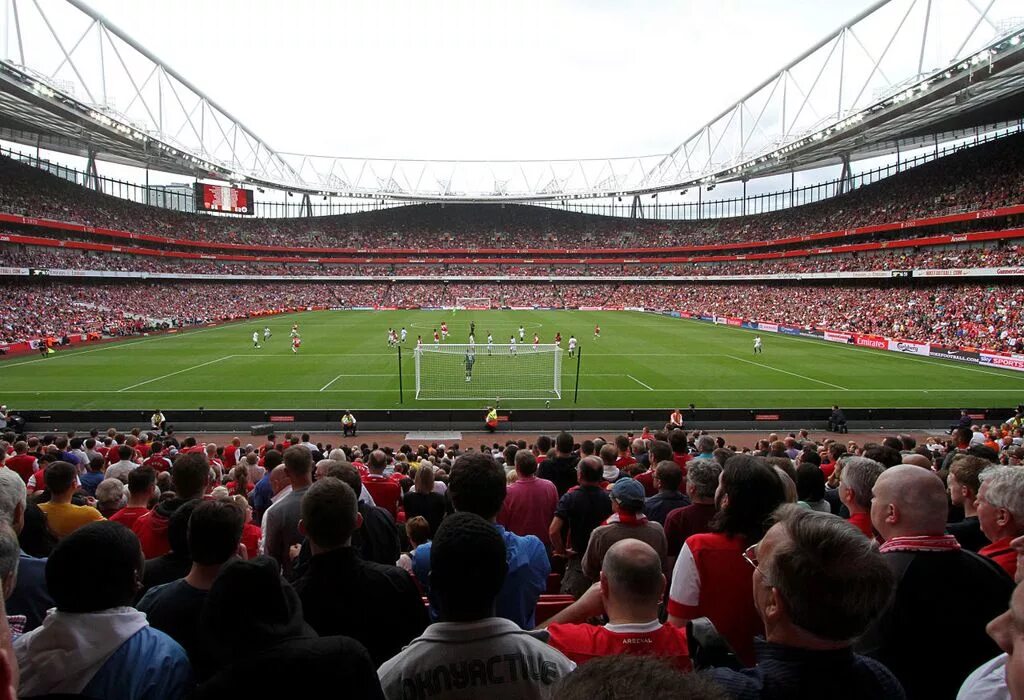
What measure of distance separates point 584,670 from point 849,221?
87181 millimetres

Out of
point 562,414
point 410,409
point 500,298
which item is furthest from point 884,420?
point 500,298

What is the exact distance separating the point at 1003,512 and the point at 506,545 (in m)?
3.40

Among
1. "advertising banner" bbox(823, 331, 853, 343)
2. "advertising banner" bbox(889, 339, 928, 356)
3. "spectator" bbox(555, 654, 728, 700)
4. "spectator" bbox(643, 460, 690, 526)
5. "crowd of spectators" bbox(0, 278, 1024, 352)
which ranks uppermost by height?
"crowd of spectators" bbox(0, 278, 1024, 352)

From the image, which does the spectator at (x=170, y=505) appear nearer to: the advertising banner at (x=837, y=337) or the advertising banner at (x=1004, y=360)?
the advertising banner at (x=1004, y=360)

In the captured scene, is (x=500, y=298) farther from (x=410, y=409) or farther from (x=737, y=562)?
(x=737, y=562)

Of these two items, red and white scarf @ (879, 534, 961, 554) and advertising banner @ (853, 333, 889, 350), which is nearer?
red and white scarf @ (879, 534, 961, 554)

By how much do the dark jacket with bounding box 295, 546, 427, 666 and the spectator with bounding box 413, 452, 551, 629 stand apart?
0.57m

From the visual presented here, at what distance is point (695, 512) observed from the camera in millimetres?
5137

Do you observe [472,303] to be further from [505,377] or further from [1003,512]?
[1003,512]

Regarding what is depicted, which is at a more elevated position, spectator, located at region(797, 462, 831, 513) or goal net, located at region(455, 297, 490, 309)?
goal net, located at region(455, 297, 490, 309)

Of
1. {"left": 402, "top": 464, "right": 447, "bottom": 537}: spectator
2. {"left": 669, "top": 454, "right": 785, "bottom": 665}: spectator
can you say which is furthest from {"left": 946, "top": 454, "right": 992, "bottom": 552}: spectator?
{"left": 402, "top": 464, "right": 447, "bottom": 537}: spectator

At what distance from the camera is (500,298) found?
9719 centimetres

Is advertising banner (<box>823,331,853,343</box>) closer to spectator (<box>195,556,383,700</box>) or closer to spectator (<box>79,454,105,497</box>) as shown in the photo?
spectator (<box>79,454,105,497</box>)

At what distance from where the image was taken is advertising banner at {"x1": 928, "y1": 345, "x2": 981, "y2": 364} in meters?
37.9
